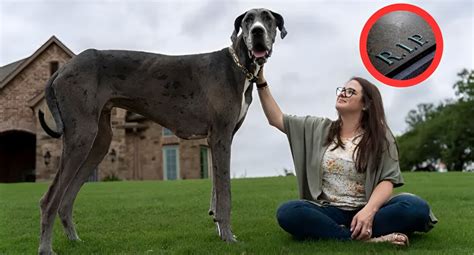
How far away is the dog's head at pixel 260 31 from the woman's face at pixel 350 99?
83 centimetres

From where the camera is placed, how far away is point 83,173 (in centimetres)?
554

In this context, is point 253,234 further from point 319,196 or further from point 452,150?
point 452,150

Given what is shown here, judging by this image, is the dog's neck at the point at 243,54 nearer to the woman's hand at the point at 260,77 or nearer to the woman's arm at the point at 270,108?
the woman's hand at the point at 260,77

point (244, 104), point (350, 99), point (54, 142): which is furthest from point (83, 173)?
point (54, 142)

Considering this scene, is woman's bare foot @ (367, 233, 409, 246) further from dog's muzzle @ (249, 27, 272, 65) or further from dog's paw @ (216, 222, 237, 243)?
dog's muzzle @ (249, 27, 272, 65)

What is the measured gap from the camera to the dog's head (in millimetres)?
4918

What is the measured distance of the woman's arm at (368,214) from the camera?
193 inches

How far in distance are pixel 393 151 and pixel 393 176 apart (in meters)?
0.27

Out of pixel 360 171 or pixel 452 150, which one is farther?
pixel 452 150

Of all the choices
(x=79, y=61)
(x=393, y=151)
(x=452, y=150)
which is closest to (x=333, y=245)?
(x=393, y=151)

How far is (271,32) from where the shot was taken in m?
5.07

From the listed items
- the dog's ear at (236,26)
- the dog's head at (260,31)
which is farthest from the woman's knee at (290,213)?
the dog's ear at (236,26)

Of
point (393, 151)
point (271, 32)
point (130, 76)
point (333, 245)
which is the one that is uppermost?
point (271, 32)

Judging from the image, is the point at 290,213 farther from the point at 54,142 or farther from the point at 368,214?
the point at 54,142
